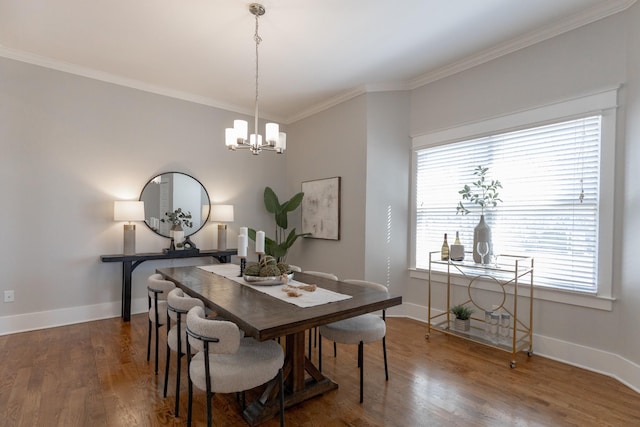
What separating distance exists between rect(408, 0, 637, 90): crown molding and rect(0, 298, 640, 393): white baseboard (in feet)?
9.05

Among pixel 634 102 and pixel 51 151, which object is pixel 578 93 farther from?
pixel 51 151

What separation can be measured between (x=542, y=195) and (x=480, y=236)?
2.14 ft

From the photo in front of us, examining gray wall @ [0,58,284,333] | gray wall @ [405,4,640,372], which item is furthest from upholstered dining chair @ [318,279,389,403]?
gray wall @ [0,58,284,333]

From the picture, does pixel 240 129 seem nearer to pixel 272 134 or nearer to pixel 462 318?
pixel 272 134

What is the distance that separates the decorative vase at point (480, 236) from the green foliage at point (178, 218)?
3.60 m

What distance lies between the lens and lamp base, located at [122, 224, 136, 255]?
3.83 metres

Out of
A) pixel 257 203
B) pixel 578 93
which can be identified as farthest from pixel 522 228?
pixel 257 203

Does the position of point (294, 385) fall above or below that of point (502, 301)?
below

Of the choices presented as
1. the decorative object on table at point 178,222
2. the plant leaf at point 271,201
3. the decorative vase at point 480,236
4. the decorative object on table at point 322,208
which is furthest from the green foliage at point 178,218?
the decorative vase at point 480,236

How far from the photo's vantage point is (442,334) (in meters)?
3.48

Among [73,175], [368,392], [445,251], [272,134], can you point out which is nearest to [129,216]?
[73,175]

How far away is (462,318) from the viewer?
3297mm

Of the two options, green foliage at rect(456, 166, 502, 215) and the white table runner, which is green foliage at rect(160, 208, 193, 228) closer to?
the white table runner

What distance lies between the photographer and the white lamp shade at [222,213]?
457cm
